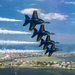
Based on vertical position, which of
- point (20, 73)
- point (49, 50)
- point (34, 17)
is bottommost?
point (20, 73)

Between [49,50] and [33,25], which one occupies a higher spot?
[33,25]

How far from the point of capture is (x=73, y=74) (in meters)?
178

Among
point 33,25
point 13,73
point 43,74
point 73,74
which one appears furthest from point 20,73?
point 33,25

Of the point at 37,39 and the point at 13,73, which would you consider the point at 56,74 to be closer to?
the point at 13,73

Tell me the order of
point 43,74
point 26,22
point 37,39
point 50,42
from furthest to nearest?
point 43,74
point 50,42
point 37,39
point 26,22

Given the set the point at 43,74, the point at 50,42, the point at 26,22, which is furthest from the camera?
the point at 43,74

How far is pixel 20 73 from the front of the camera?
7077 inches

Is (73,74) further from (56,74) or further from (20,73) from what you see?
(20,73)

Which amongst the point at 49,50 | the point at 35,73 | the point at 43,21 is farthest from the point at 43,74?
the point at 43,21

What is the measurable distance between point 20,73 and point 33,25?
377 ft

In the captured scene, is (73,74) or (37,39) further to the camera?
(73,74)

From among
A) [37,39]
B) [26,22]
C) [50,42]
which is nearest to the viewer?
[26,22]

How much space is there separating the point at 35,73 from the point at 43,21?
363 feet

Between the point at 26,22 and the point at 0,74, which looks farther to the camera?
the point at 0,74
